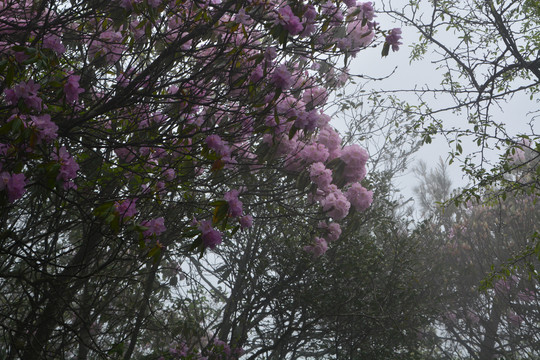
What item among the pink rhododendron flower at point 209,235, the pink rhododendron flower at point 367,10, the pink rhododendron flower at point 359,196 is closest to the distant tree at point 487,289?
the pink rhododendron flower at point 359,196

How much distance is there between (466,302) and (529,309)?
150 centimetres

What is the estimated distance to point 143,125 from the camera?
10.4 feet

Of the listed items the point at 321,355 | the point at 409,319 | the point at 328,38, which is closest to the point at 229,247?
the point at 321,355

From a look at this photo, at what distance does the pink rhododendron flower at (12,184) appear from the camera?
1.85 m

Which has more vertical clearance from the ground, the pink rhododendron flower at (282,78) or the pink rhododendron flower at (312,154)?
the pink rhododendron flower at (312,154)

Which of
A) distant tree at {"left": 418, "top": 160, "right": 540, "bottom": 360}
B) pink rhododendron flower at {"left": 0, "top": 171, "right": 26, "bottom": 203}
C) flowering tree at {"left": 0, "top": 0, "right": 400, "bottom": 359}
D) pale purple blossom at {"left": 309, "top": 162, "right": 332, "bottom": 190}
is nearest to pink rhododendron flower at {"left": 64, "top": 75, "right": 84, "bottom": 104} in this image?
flowering tree at {"left": 0, "top": 0, "right": 400, "bottom": 359}

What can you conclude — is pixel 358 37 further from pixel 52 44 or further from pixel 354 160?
pixel 52 44

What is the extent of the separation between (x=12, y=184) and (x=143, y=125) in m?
1.39

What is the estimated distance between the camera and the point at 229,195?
2182 millimetres

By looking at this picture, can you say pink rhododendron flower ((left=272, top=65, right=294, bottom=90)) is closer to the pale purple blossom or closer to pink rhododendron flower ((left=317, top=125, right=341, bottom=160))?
the pale purple blossom

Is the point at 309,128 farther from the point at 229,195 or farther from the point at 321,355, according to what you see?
the point at 321,355

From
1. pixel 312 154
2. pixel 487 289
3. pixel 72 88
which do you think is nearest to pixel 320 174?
pixel 312 154

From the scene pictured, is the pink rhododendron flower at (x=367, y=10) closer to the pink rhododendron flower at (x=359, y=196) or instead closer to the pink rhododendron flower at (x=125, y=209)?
the pink rhododendron flower at (x=359, y=196)

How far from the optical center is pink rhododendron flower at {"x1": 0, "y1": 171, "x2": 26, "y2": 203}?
1854mm
